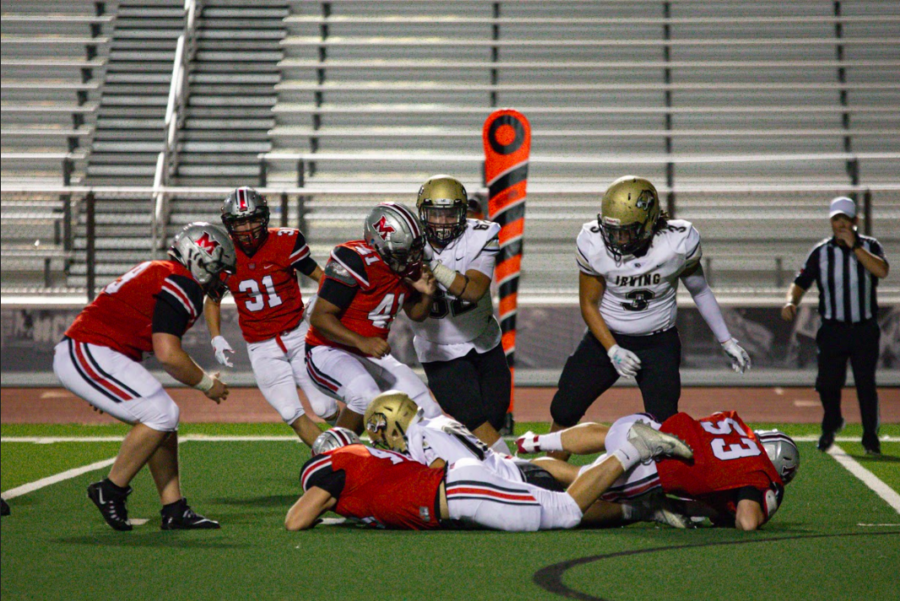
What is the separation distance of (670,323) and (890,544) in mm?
1901

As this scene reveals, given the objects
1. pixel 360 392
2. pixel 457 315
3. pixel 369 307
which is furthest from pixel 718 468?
pixel 369 307

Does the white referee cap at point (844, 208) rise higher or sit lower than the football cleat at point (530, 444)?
higher

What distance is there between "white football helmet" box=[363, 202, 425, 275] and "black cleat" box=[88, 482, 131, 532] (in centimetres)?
173

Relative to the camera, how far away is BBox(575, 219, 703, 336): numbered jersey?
21.0ft

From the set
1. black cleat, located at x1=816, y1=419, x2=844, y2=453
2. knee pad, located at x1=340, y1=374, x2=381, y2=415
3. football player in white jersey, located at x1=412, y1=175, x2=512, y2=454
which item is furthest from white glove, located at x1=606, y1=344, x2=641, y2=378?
black cleat, located at x1=816, y1=419, x2=844, y2=453

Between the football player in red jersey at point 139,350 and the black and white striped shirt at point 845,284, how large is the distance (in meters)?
4.83

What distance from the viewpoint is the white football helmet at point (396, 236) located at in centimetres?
616

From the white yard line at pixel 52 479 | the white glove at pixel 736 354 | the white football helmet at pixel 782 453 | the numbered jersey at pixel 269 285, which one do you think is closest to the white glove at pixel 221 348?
the numbered jersey at pixel 269 285

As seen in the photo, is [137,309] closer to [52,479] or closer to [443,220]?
[443,220]

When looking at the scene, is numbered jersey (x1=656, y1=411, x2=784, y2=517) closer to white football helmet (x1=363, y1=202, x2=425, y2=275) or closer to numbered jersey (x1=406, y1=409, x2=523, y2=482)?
numbered jersey (x1=406, y1=409, x2=523, y2=482)

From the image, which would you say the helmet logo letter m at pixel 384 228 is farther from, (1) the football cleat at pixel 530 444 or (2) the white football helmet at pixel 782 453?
(2) the white football helmet at pixel 782 453

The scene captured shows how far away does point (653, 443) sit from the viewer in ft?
16.8

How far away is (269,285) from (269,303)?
0.36ft

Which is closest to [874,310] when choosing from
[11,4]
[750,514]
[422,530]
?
[750,514]
